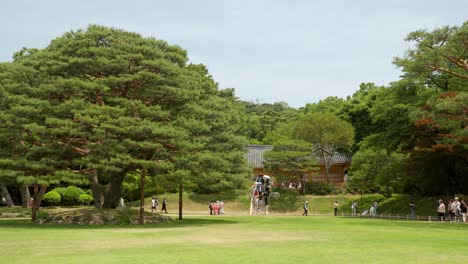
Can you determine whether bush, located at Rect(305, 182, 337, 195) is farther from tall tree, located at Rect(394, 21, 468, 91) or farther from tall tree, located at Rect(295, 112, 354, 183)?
tall tree, located at Rect(394, 21, 468, 91)

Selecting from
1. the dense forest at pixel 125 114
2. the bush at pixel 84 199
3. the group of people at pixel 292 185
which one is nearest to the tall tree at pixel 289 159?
the group of people at pixel 292 185

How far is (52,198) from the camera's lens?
4269 centimetres

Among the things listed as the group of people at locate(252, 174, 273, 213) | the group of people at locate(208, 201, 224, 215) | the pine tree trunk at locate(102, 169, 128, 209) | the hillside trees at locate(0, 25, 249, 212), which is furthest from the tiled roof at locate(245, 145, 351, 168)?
the hillside trees at locate(0, 25, 249, 212)

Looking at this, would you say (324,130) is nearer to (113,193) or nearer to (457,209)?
(457,209)

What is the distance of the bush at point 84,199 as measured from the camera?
4406 centimetres

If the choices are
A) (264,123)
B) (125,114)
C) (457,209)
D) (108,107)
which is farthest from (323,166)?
(108,107)

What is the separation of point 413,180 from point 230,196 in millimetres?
17545

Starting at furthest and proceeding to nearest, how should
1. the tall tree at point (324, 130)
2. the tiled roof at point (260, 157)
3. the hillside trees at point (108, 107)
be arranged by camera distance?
the tiled roof at point (260, 157), the tall tree at point (324, 130), the hillside trees at point (108, 107)

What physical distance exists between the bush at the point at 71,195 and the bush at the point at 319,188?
2110 cm

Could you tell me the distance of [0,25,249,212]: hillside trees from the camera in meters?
21.8

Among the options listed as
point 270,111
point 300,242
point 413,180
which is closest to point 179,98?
point 300,242

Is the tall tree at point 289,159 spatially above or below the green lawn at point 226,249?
above

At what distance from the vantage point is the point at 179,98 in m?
24.5

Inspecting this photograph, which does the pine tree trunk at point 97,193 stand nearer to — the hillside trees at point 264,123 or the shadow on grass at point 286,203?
the shadow on grass at point 286,203
